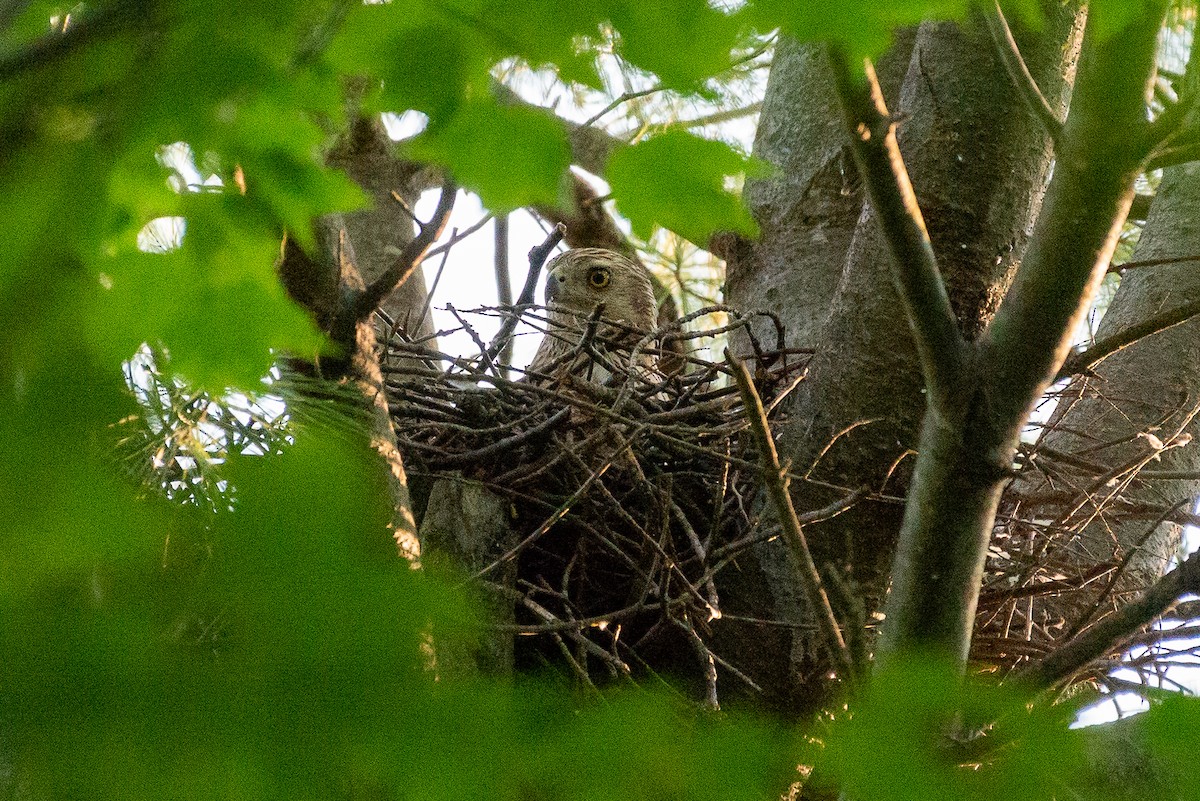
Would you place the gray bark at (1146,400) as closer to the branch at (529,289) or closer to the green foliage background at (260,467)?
the branch at (529,289)

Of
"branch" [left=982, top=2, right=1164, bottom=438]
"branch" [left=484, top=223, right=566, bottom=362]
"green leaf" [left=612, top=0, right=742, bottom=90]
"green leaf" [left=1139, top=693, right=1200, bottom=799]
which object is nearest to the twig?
"green leaf" [left=612, top=0, right=742, bottom=90]

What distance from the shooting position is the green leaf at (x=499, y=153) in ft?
3.66

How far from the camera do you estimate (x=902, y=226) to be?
1.53 meters

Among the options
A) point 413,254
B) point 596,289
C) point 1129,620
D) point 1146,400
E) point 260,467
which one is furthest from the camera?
point 596,289

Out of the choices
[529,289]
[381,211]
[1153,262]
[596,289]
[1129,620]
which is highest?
[381,211]

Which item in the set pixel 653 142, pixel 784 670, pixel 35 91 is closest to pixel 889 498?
pixel 784 670

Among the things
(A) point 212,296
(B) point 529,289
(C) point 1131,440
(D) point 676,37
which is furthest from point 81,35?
(C) point 1131,440

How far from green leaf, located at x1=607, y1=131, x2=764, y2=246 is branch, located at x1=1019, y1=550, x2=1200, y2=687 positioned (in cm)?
72

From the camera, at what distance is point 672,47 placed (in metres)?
1.09

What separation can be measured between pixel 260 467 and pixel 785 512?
944 mm

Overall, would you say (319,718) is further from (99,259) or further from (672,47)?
(672,47)

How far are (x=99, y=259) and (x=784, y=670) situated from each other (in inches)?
62.9

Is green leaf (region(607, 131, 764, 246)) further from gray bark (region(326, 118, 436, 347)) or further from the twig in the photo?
gray bark (region(326, 118, 436, 347))

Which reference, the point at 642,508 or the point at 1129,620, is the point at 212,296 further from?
the point at 642,508
